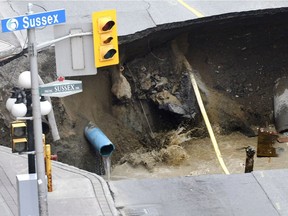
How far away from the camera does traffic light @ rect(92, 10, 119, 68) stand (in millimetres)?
10289

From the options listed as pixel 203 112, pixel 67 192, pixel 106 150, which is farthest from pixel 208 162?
pixel 67 192

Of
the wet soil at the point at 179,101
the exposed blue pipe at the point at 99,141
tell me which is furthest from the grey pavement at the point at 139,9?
the exposed blue pipe at the point at 99,141

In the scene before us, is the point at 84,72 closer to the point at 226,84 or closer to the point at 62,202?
the point at 62,202

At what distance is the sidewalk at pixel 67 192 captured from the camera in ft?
42.6

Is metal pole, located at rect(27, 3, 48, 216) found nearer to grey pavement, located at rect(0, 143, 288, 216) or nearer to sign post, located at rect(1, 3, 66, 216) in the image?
sign post, located at rect(1, 3, 66, 216)

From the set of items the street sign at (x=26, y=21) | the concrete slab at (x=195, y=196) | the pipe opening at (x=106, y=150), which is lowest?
the concrete slab at (x=195, y=196)

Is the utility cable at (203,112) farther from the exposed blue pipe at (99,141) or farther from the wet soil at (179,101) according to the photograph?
the exposed blue pipe at (99,141)

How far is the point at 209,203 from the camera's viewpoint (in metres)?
13.3

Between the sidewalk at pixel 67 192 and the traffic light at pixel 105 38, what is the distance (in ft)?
11.2

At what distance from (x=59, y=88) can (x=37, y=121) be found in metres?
0.56

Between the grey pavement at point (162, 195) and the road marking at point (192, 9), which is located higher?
the road marking at point (192, 9)

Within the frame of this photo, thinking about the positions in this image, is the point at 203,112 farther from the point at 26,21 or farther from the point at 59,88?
the point at 26,21

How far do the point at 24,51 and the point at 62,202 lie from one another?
452 cm

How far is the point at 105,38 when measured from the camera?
1045 centimetres
